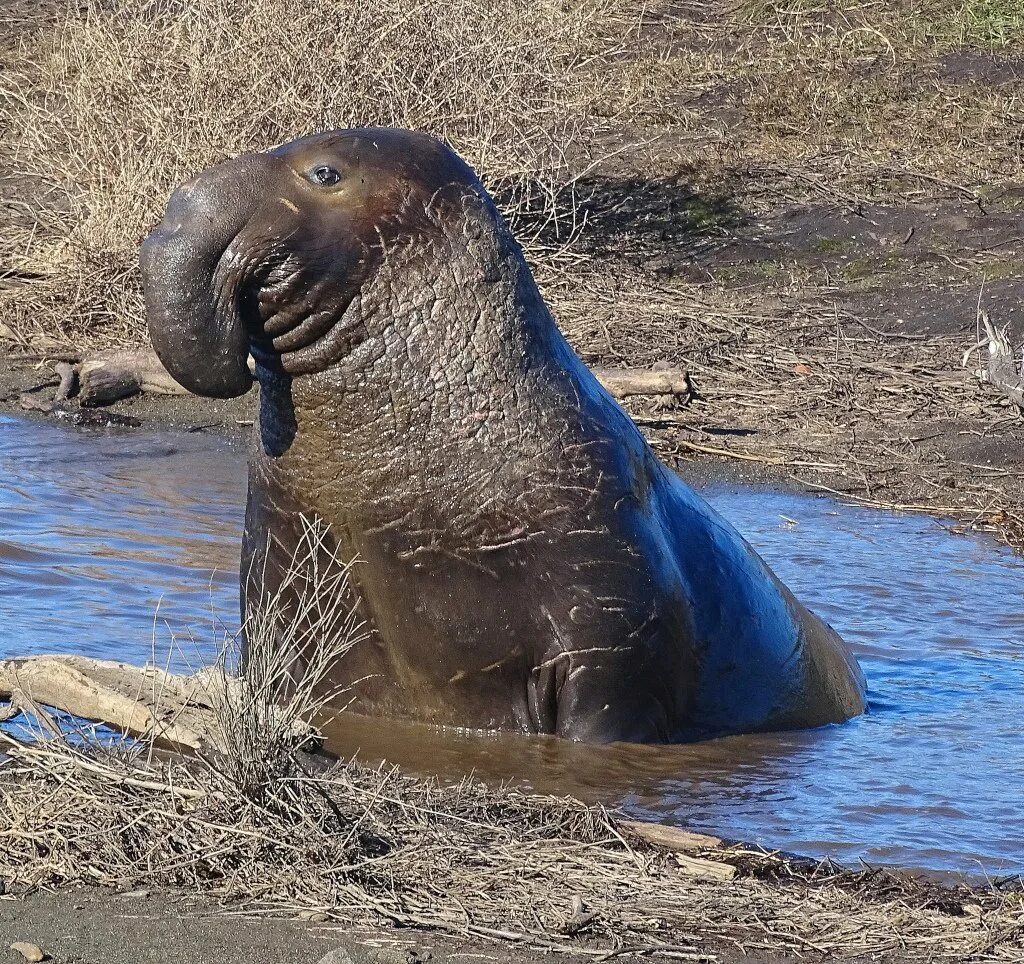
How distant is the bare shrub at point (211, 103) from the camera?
39.9ft

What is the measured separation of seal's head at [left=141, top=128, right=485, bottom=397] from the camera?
5156 mm

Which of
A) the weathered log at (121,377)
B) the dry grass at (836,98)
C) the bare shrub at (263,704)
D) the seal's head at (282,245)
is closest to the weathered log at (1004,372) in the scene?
the dry grass at (836,98)

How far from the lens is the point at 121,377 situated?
11734 millimetres

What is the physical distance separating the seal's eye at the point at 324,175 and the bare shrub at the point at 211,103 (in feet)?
22.8

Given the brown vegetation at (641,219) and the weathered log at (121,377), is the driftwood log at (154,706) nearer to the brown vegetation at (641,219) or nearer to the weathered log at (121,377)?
the brown vegetation at (641,219)

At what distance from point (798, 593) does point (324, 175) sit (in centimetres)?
396

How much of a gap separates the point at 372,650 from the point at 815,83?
1402 centimetres

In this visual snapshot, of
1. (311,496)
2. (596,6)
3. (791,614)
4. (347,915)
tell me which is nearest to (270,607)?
(311,496)

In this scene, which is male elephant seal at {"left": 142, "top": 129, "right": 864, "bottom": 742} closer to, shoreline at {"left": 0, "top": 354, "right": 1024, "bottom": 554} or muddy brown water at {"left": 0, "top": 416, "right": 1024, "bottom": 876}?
muddy brown water at {"left": 0, "top": 416, "right": 1024, "bottom": 876}

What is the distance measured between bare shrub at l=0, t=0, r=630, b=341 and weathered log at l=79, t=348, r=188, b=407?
0.60m

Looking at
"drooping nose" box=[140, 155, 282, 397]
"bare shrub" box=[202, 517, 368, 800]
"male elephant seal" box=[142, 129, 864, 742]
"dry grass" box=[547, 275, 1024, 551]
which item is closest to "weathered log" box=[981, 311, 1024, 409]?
"dry grass" box=[547, 275, 1024, 551]

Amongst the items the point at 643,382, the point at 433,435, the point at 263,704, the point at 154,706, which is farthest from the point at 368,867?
A: the point at 643,382

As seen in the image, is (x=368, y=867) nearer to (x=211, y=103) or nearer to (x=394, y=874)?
(x=394, y=874)

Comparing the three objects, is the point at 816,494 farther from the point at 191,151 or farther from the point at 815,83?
the point at 815,83
